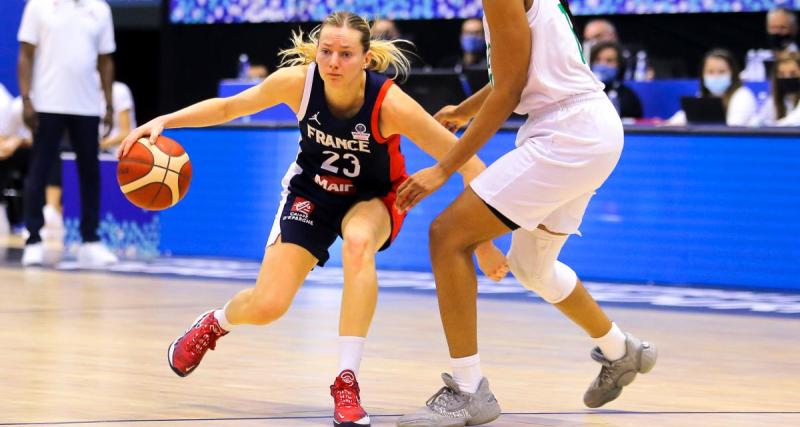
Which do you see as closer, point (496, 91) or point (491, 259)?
point (496, 91)

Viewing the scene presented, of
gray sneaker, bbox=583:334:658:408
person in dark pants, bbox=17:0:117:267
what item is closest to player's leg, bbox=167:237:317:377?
gray sneaker, bbox=583:334:658:408

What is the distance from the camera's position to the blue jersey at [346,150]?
461 cm

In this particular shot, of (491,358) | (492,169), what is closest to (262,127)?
(491,358)

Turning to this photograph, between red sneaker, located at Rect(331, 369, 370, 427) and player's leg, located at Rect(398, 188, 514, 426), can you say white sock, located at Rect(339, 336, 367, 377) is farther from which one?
player's leg, located at Rect(398, 188, 514, 426)

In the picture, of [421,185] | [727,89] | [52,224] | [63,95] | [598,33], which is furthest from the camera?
[52,224]

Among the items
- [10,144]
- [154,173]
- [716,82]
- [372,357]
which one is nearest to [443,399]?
[154,173]

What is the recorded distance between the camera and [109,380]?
5.03 metres

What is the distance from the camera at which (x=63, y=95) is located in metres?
9.42

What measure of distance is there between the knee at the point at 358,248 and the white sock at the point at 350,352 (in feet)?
0.82

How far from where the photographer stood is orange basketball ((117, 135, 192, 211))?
15.7 ft

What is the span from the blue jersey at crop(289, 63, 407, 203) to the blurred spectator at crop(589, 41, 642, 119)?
573 cm

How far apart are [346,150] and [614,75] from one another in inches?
238

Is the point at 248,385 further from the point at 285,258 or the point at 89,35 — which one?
the point at 89,35

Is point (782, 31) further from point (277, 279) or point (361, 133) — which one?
point (277, 279)
